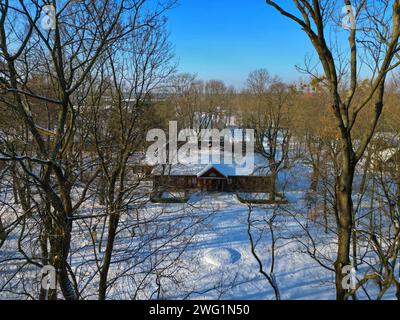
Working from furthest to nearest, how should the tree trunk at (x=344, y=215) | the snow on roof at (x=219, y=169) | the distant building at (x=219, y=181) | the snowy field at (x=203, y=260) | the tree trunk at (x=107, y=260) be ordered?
the snow on roof at (x=219, y=169)
the distant building at (x=219, y=181)
the snowy field at (x=203, y=260)
the tree trunk at (x=107, y=260)
the tree trunk at (x=344, y=215)

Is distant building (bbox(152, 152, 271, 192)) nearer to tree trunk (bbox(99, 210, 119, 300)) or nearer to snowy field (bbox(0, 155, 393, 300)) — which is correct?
snowy field (bbox(0, 155, 393, 300))

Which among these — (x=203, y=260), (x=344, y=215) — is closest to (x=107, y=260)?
(x=344, y=215)

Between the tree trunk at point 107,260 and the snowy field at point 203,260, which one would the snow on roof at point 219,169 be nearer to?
the snowy field at point 203,260

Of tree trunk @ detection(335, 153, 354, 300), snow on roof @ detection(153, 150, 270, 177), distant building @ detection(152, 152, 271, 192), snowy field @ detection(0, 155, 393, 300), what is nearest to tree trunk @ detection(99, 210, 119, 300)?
snowy field @ detection(0, 155, 393, 300)

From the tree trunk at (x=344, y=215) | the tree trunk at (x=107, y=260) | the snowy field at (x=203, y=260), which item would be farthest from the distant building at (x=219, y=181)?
the tree trunk at (x=344, y=215)

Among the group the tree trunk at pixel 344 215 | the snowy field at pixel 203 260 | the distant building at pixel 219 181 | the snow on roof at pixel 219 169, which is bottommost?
the snowy field at pixel 203 260

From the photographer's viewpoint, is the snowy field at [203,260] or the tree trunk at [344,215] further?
the snowy field at [203,260]

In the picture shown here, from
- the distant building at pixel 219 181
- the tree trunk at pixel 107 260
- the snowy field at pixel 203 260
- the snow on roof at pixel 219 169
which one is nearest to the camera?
the tree trunk at pixel 107 260

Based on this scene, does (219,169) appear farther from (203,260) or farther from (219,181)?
(203,260)

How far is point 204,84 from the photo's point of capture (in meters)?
46.1
